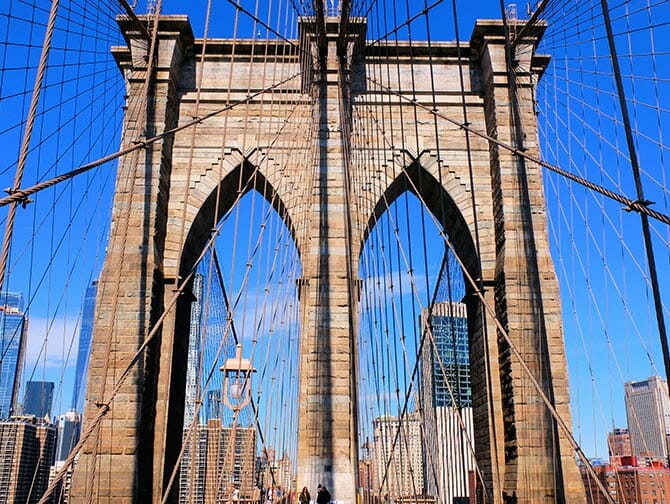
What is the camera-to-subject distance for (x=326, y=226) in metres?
12.0

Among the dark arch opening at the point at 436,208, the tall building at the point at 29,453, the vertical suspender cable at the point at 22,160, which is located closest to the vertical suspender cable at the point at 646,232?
the vertical suspender cable at the point at 22,160

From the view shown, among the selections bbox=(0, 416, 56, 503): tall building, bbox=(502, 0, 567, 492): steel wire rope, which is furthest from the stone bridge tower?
bbox=(0, 416, 56, 503): tall building

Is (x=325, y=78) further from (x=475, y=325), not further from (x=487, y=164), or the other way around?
(x=475, y=325)

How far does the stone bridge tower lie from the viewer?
1057 centimetres

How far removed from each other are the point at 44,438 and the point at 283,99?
2235 cm

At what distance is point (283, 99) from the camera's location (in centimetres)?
1288

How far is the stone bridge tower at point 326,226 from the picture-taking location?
34.7 ft

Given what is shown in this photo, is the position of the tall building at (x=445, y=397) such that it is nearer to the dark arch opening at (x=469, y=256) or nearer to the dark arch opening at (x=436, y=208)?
the dark arch opening at (x=469, y=256)

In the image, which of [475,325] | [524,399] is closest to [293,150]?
[475,325]

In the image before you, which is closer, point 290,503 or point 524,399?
point 524,399

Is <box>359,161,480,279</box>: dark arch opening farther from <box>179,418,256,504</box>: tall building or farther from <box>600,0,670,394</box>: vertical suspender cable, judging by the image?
<box>600,0,670,394</box>: vertical suspender cable

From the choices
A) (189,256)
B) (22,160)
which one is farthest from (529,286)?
(22,160)

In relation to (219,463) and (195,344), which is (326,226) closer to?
(219,463)

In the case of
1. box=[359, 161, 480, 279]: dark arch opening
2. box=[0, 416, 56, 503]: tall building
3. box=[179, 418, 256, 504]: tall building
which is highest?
box=[359, 161, 480, 279]: dark arch opening
